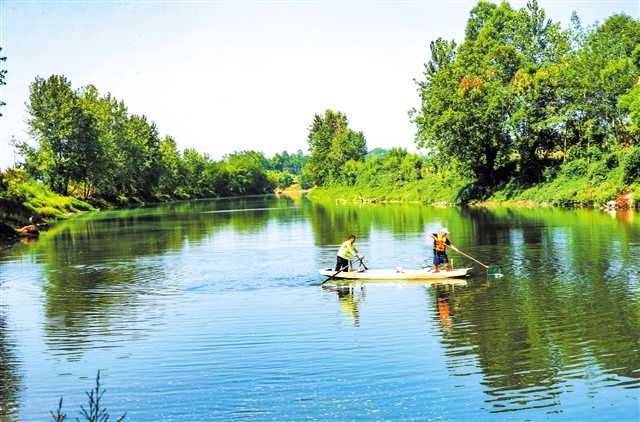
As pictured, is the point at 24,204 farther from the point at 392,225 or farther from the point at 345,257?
the point at 345,257

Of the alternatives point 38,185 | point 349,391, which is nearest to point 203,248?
point 349,391

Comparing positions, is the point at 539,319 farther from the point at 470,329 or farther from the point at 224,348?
the point at 224,348

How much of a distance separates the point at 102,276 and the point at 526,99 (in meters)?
59.2

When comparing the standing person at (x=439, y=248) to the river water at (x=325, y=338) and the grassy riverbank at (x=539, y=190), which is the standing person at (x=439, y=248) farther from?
the grassy riverbank at (x=539, y=190)

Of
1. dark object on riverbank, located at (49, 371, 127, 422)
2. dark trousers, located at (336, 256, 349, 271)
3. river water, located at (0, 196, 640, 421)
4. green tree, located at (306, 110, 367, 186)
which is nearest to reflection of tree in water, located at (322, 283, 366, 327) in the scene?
river water, located at (0, 196, 640, 421)

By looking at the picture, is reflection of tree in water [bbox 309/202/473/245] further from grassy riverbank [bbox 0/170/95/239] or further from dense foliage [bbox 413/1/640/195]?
grassy riverbank [bbox 0/170/95/239]

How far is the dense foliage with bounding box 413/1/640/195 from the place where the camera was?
255 feet

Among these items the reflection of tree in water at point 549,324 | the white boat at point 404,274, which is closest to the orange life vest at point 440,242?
the white boat at point 404,274

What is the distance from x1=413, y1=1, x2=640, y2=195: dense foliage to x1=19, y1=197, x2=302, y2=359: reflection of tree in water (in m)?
28.5

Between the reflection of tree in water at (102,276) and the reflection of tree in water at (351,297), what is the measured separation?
6899 millimetres

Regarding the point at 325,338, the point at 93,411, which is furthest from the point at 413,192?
the point at 93,411

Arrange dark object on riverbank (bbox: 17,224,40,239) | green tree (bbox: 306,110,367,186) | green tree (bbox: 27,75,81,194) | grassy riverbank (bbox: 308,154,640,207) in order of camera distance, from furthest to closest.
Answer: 1. green tree (bbox: 306,110,367,186)
2. green tree (bbox: 27,75,81,194)
3. grassy riverbank (bbox: 308,154,640,207)
4. dark object on riverbank (bbox: 17,224,40,239)

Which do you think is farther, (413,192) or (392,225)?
(413,192)

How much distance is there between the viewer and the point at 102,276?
119 feet
